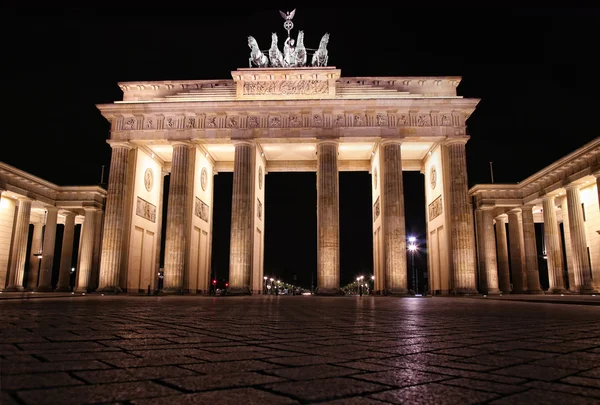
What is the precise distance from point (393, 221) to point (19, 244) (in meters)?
30.4

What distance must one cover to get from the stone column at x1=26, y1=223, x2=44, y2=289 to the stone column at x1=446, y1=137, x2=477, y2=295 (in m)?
36.3

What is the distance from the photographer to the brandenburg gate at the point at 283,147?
29.2 metres

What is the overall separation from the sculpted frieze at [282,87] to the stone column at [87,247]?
17.8 metres

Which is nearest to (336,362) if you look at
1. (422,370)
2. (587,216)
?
(422,370)

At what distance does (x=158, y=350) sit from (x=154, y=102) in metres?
30.9

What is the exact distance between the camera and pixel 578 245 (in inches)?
1190

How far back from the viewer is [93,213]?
3831 centimetres

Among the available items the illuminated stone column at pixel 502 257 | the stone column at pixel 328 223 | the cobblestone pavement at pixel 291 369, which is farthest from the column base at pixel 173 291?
the illuminated stone column at pixel 502 257

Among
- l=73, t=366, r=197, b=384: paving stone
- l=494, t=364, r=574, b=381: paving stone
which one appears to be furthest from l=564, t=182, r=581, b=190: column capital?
l=73, t=366, r=197, b=384: paving stone

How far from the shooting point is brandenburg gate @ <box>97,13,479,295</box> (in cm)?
2925

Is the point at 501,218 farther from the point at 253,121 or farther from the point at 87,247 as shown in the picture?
the point at 87,247

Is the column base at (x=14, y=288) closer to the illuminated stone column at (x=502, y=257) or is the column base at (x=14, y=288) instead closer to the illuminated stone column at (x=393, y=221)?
the illuminated stone column at (x=393, y=221)

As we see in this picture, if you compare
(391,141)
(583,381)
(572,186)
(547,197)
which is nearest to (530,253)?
(547,197)

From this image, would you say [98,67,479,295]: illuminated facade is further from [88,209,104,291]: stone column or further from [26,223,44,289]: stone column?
[26,223,44,289]: stone column
